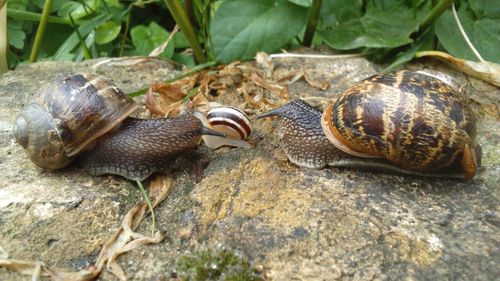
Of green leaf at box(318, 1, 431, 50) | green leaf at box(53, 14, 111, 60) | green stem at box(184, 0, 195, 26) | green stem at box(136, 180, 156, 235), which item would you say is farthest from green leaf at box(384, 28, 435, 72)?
green leaf at box(53, 14, 111, 60)

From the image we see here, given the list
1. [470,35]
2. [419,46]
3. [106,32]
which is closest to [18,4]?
[106,32]

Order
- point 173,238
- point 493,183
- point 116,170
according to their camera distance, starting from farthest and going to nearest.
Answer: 1. point 116,170
2. point 493,183
3. point 173,238

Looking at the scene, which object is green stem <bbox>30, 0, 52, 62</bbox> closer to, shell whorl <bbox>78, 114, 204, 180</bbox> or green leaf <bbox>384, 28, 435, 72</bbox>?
shell whorl <bbox>78, 114, 204, 180</bbox>

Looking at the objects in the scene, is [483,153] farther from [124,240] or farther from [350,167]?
[124,240]

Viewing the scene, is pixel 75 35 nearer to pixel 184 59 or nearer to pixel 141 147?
pixel 184 59

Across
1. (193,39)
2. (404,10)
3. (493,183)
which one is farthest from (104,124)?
(404,10)

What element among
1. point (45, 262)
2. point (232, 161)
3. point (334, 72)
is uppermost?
point (334, 72)
